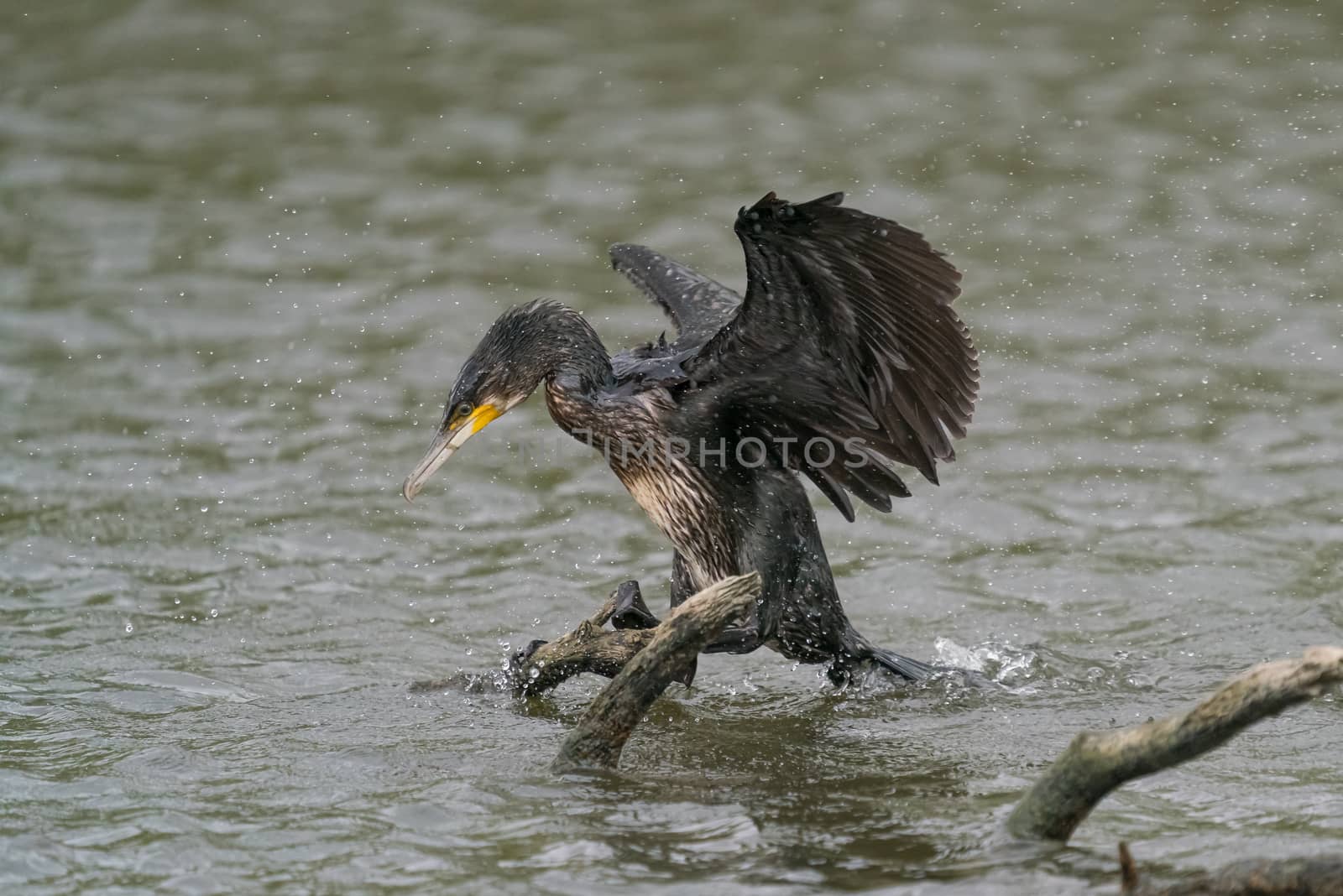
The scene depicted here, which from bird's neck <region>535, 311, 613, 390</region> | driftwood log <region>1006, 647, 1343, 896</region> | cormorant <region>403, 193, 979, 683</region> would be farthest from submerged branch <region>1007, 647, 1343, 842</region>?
bird's neck <region>535, 311, 613, 390</region>

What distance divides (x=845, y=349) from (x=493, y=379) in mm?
1171

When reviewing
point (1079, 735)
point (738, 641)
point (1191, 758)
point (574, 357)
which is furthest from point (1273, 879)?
point (574, 357)

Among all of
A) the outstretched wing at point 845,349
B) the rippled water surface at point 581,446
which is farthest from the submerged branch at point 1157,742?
the outstretched wing at point 845,349

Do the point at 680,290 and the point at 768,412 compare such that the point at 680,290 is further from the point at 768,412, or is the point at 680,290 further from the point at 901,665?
the point at 901,665

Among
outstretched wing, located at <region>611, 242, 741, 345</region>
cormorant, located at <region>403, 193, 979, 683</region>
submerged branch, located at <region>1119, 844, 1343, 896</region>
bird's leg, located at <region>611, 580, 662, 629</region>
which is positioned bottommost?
submerged branch, located at <region>1119, 844, 1343, 896</region>

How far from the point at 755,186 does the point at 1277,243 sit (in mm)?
2928

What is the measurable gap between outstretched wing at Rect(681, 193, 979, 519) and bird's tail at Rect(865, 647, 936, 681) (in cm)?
52

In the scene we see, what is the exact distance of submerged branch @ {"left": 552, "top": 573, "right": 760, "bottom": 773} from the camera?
4621mm

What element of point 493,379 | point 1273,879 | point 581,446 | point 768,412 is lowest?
point 1273,879

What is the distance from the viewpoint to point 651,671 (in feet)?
15.6

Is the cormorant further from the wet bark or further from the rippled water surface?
the rippled water surface

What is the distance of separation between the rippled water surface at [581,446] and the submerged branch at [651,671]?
0.12 metres

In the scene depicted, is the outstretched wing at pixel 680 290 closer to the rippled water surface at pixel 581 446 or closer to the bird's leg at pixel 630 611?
the bird's leg at pixel 630 611

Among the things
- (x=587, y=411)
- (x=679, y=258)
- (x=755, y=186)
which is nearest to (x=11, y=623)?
(x=587, y=411)
